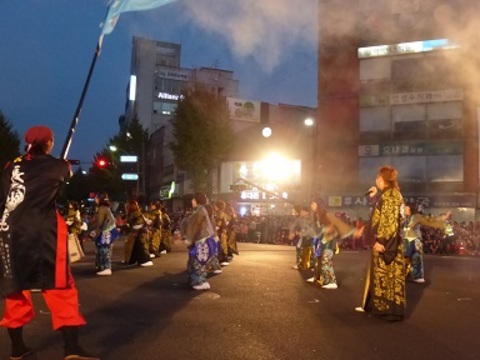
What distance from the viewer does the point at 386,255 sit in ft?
21.7

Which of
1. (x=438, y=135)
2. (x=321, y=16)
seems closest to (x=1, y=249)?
(x=321, y=16)

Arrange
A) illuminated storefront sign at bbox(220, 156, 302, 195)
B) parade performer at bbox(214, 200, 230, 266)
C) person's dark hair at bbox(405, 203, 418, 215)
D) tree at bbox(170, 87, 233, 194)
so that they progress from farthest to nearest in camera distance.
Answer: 1. tree at bbox(170, 87, 233, 194)
2. illuminated storefront sign at bbox(220, 156, 302, 195)
3. parade performer at bbox(214, 200, 230, 266)
4. person's dark hair at bbox(405, 203, 418, 215)

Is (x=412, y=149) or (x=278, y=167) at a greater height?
(x=412, y=149)

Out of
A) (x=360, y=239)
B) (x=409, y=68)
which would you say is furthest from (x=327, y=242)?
(x=409, y=68)

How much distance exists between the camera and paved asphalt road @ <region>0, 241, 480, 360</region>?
196 inches

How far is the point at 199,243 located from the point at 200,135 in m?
27.7

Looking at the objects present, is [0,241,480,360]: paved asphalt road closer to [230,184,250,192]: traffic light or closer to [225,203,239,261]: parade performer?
[225,203,239,261]: parade performer

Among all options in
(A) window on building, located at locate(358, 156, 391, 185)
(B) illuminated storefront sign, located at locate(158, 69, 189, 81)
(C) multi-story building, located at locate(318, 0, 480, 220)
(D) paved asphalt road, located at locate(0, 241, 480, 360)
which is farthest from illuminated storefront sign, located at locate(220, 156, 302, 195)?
(B) illuminated storefront sign, located at locate(158, 69, 189, 81)

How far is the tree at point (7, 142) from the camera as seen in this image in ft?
132

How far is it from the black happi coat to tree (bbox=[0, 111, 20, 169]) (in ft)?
123

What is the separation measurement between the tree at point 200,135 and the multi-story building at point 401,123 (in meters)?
7.48

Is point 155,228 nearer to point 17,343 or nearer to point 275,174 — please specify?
point 17,343

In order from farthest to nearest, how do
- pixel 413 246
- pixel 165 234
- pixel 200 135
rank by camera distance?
pixel 200 135
pixel 165 234
pixel 413 246

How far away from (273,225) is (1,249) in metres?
21.3
